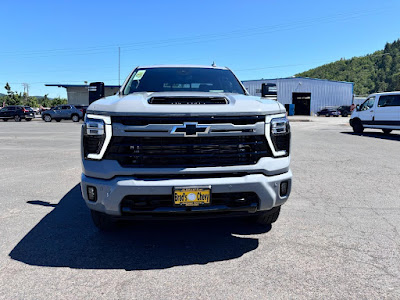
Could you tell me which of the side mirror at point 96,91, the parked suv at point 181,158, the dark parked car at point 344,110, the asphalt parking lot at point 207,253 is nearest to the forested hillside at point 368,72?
the dark parked car at point 344,110

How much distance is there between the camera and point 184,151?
2.93 meters

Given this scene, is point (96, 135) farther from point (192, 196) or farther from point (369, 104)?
point (369, 104)

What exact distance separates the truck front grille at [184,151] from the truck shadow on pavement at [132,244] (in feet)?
2.40

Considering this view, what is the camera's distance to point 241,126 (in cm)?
292

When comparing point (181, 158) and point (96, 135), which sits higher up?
point (96, 135)

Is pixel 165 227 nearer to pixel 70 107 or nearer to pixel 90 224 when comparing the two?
pixel 90 224

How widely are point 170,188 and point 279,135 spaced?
1142 mm

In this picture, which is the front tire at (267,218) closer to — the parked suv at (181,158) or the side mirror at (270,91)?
the parked suv at (181,158)

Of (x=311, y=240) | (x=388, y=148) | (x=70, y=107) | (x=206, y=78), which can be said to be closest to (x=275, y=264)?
(x=311, y=240)

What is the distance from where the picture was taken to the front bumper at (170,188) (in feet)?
9.12

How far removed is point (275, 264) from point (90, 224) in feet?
7.32

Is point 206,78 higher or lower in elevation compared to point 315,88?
lower

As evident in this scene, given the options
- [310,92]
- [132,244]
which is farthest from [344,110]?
[132,244]

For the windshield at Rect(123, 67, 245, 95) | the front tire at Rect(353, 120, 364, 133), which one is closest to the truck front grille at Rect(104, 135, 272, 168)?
the windshield at Rect(123, 67, 245, 95)
